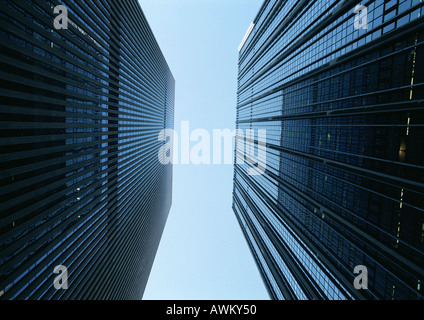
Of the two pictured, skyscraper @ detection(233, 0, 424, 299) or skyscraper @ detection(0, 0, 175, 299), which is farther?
skyscraper @ detection(233, 0, 424, 299)

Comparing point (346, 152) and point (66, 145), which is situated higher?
point (66, 145)

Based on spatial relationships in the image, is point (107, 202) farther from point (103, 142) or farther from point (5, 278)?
point (5, 278)

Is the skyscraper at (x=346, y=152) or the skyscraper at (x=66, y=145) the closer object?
the skyscraper at (x=66, y=145)

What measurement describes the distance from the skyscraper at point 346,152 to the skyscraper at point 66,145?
182 ft

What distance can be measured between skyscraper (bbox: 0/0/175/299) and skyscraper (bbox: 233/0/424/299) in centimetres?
5561

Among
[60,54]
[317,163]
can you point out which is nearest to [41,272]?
[60,54]

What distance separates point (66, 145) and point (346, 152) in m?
58.0

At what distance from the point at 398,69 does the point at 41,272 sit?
67.5 meters

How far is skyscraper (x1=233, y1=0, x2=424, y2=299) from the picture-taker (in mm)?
32438

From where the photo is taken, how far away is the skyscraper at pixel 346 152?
3244 centimetres

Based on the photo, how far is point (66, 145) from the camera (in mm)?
34344

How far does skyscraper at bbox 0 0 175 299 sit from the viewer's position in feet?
82.0

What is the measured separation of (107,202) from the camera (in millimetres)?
53500

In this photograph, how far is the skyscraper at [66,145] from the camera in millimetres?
25000
